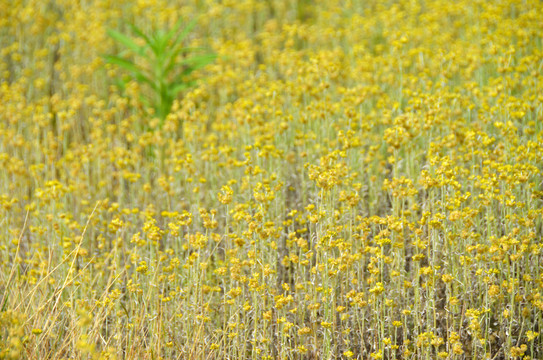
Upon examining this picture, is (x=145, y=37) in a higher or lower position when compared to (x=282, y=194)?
higher

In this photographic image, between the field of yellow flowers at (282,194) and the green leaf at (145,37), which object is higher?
the green leaf at (145,37)

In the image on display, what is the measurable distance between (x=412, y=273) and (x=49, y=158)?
2702mm

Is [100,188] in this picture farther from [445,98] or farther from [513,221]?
[513,221]

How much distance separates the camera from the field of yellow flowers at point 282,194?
3010 millimetres

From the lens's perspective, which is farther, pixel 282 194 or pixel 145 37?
pixel 145 37

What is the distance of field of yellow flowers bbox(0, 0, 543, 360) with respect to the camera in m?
3.01

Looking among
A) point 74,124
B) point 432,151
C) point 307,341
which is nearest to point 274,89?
point 432,151

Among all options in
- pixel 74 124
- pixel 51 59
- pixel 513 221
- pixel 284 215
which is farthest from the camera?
pixel 51 59

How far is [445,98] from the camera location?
4.25 meters

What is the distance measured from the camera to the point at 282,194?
4082 mm

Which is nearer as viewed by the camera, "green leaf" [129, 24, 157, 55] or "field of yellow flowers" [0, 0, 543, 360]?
"field of yellow flowers" [0, 0, 543, 360]

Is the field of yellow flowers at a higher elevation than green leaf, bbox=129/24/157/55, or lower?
lower

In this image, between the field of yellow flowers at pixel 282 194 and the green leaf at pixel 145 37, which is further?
the green leaf at pixel 145 37

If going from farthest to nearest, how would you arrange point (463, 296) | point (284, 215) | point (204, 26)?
point (204, 26) < point (284, 215) < point (463, 296)
